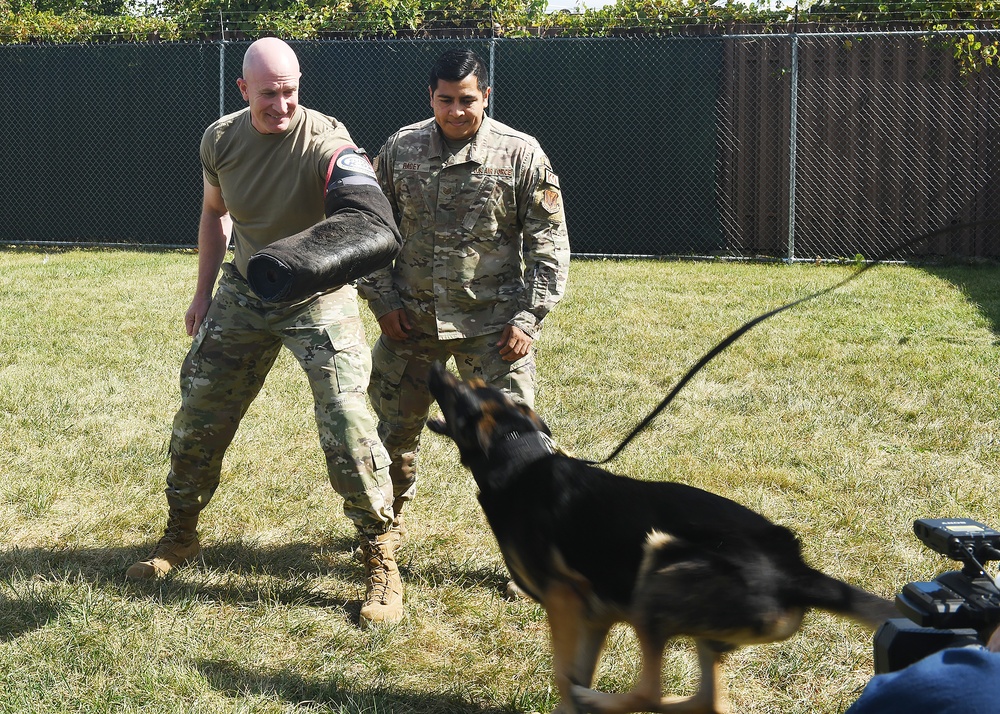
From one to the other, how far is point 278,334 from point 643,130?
29.1ft

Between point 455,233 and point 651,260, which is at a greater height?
point 455,233

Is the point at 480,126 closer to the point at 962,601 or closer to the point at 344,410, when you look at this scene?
the point at 344,410

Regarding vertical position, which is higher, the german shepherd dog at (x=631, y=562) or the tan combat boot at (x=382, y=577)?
the german shepherd dog at (x=631, y=562)

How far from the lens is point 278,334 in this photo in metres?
3.67

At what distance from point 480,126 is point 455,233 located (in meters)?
0.44

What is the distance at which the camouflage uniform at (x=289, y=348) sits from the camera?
3.57 m

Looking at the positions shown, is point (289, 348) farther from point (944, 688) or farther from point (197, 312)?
point (944, 688)

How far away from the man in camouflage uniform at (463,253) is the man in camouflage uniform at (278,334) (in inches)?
11.6

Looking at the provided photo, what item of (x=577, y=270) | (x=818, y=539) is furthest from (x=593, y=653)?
(x=577, y=270)

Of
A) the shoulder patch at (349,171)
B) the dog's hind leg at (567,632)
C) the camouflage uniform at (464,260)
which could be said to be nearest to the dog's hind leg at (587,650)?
the dog's hind leg at (567,632)

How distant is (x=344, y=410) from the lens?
355 centimetres

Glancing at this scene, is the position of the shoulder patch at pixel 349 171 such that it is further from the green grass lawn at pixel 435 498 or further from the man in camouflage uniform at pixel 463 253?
the green grass lawn at pixel 435 498

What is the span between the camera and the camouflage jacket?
12.6 feet

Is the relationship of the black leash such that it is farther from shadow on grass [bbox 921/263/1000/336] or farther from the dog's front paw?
shadow on grass [bbox 921/263/1000/336]
